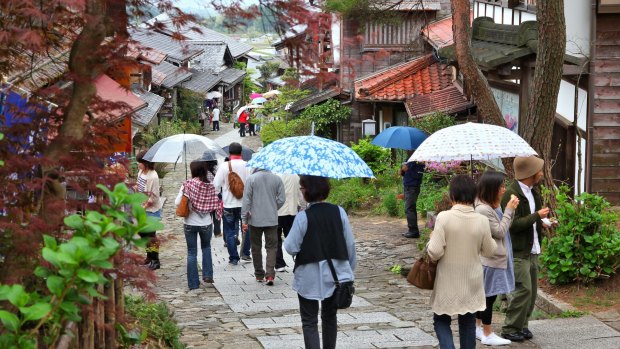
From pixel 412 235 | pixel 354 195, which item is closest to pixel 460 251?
pixel 412 235

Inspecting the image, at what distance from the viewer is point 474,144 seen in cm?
896

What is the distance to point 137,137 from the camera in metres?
31.2

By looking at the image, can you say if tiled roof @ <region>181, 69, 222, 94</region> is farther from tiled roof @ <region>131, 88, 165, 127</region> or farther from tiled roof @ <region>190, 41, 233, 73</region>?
tiled roof @ <region>131, 88, 165, 127</region>

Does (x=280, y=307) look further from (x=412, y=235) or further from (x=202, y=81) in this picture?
(x=202, y=81)

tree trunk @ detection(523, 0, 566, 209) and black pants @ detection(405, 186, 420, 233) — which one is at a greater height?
tree trunk @ detection(523, 0, 566, 209)

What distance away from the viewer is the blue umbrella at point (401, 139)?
51.9 ft

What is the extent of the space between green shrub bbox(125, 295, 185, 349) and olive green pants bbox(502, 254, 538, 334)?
298 centimetres

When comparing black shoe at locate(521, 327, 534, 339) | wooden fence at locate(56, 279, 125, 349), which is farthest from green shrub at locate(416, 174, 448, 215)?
wooden fence at locate(56, 279, 125, 349)

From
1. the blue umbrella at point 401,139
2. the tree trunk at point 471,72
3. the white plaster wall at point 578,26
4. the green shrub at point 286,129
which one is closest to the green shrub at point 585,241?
the tree trunk at point 471,72

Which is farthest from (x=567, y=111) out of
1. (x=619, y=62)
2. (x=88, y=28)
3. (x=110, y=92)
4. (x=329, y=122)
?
(x=329, y=122)

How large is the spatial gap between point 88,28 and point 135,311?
375cm

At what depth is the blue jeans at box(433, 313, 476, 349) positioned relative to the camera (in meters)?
7.07

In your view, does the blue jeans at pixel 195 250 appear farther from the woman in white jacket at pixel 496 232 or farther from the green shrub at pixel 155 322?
the woman in white jacket at pixel 496 232

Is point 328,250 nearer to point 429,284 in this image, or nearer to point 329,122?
point 429,284
